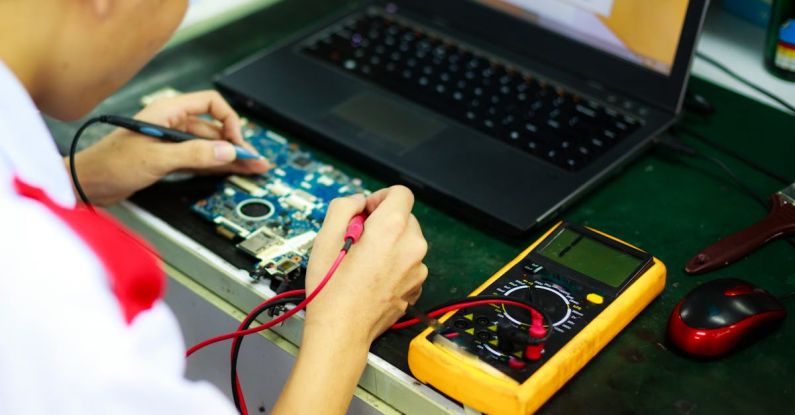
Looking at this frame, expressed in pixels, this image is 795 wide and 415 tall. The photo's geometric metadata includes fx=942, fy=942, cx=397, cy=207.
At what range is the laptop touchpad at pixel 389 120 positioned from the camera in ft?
3.52

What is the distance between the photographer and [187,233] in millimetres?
973

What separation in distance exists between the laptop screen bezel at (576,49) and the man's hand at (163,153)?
0.34 metres

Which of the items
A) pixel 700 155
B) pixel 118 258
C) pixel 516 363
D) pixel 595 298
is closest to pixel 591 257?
pixel 595 298

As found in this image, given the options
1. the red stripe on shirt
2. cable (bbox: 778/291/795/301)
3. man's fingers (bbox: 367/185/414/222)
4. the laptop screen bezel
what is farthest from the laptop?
the red stripe on shirt

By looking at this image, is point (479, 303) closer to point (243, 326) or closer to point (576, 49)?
point (243, 326)

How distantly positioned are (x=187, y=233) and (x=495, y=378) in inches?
15.3

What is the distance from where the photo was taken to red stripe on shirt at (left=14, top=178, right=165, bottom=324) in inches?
26.5

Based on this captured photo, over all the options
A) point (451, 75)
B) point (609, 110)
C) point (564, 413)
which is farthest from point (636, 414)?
point (451, 75)

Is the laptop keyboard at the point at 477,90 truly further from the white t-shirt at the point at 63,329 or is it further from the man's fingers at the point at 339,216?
the white t-shirt at the point at 63,329

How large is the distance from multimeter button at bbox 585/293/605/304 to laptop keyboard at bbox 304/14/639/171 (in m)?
0.21

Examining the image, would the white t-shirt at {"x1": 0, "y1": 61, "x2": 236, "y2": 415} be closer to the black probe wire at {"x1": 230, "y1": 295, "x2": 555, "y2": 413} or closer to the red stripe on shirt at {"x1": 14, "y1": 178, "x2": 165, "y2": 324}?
the red stripe on shirt at {"x1": 14, "y1": 178, "x2": 165, "y2": 324}

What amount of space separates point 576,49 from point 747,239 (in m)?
0.33

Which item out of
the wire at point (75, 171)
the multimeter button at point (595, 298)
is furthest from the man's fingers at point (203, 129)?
the multimeter button at point (595, 298)

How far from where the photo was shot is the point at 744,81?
3.91 feet
